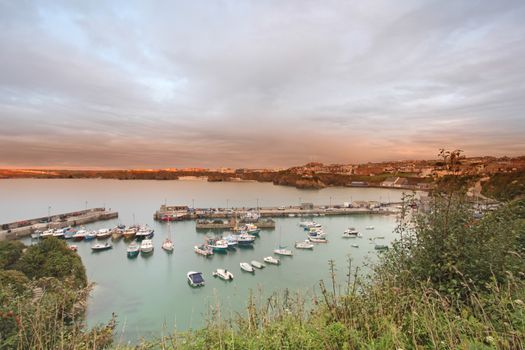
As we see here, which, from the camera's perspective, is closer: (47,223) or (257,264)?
(257,264)

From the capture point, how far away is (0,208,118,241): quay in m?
26.0

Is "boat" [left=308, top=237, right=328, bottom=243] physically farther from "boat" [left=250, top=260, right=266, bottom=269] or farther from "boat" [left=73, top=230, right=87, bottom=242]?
"boat" [left=73, top=230, right=87, bottom=242]

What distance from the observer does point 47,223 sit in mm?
29516

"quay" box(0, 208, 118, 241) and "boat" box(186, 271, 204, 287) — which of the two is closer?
"boat" box(186, 271, 204, 287)

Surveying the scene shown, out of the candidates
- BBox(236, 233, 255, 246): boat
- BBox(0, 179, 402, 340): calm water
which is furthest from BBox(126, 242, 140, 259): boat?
BBox(236, 233, 255, 246): boat

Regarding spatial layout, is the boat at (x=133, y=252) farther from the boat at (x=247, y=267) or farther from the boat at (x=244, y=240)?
the boat at (x=247, y=267)

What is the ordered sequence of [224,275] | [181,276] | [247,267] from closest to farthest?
[224,275], [181,276], [247,267]

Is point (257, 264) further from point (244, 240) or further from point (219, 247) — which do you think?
point (244, 240)

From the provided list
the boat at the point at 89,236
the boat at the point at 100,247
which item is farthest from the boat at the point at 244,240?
the boat at the point at 89,236

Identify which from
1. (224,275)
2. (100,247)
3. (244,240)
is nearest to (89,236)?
(100,247)

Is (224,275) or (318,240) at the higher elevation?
(224,275)

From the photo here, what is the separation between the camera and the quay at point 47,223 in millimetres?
26047

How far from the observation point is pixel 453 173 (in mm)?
3172

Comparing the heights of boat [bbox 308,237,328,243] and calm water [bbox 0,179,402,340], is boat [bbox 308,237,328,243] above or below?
below
